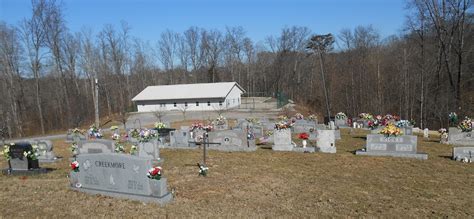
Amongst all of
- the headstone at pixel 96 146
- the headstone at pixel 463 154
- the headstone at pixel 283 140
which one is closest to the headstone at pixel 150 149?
the headstone at pixel 96 146

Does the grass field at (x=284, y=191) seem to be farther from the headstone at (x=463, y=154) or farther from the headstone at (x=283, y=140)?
the headstone at (x=283, y=140)

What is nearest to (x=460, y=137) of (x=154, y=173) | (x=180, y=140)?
(x=180, y=140)

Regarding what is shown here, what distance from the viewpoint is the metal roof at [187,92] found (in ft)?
A: 158

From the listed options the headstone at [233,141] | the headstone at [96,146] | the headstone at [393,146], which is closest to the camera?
the headstone at [96,146]

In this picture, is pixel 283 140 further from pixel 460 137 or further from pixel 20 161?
pixel 20 161

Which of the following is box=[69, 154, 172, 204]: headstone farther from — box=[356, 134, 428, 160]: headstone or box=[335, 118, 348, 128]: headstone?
box=[335, 118, 348, 128]: headstone

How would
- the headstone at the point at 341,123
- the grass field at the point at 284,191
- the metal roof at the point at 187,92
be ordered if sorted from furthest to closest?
the metal roof at the point at 187,92, the headstone at the point at 341,123, the grass field at the point at 284,191

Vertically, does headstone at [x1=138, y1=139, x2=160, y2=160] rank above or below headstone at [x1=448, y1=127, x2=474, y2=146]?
above

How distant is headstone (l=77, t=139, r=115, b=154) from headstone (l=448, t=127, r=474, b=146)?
1667 centimetres

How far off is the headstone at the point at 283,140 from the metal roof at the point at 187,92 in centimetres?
3144

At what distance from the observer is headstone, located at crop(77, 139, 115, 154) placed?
1282cm

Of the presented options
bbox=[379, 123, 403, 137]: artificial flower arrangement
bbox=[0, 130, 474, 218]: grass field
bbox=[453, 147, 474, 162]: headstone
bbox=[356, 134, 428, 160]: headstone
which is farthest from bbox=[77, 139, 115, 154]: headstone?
bbox=[453, 147, 474, 162]: headstone

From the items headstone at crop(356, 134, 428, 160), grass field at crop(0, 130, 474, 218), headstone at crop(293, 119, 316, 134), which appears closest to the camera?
grass field at crop(0, 130, 474, 218)

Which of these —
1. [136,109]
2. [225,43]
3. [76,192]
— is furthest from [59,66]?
[76,192]
